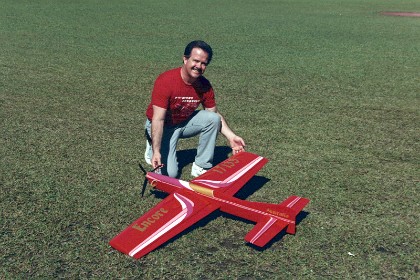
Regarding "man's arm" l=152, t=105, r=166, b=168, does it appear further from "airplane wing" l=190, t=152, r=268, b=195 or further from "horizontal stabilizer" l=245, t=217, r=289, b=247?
"horizontal stabilizer" l=245, t=217, r=289, b=247

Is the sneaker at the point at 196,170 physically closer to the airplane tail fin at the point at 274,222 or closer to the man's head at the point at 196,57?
the man's head at the point at 196,57

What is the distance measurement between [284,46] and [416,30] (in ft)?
28.1

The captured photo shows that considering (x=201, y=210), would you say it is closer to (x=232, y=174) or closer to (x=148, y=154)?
(x=232, y=174)

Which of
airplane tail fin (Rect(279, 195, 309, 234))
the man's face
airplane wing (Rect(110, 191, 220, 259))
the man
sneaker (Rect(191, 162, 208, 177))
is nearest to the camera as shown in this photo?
airplane wing (Rect(110, 191, 220, 259))

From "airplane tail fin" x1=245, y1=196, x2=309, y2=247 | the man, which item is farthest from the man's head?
"airplane tail fin" x1=245, y1=196, x2=309, y2=247

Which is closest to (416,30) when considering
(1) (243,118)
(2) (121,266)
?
(1) (243,118)

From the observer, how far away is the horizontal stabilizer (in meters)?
6.09

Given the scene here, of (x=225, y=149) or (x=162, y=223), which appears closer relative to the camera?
(x=162, y=223)

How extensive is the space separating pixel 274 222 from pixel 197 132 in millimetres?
2532

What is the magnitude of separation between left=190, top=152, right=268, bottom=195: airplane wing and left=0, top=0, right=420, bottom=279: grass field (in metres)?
0.31

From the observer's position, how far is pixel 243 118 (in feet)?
37.0

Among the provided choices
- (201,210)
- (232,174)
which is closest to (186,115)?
(232,174)

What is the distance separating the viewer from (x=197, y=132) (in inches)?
334

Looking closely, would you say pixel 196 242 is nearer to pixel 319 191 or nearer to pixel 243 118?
pixel 319 191
